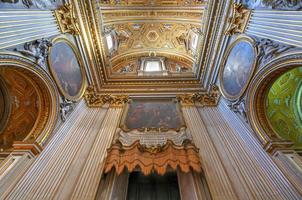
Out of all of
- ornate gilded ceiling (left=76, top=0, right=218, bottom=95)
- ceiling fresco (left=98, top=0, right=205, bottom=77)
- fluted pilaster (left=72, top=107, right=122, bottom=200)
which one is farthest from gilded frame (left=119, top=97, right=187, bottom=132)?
ceiling fresco (left=98, top=0, right=205, bottom=77)

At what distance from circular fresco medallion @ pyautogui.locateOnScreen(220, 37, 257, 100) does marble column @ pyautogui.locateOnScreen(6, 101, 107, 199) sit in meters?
5.11

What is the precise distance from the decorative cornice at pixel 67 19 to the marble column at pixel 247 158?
592cm

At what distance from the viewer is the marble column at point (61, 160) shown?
411 centimetres

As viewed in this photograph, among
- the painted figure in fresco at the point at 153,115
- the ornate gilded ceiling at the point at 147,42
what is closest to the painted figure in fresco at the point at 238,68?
the ornate gilded ceiling at the point at 147,42

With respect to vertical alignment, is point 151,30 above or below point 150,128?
above

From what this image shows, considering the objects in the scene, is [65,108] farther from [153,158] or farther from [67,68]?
[153,158]

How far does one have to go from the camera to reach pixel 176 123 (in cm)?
719

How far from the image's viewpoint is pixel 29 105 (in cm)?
598

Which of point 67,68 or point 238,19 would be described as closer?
point 238,19

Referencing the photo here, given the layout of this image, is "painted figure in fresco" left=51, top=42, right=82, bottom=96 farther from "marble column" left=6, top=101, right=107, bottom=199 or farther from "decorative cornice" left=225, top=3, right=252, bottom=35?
"decorative cornice" left=225, top=3, right=252, bottom=35

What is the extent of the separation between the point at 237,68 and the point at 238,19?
1.59 meters

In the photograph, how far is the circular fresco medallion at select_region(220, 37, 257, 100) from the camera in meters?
5.75

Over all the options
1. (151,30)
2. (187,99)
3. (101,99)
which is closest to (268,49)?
(187,99)

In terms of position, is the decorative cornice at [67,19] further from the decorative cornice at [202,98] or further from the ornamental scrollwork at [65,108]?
the decorative cornice at [202,98]
